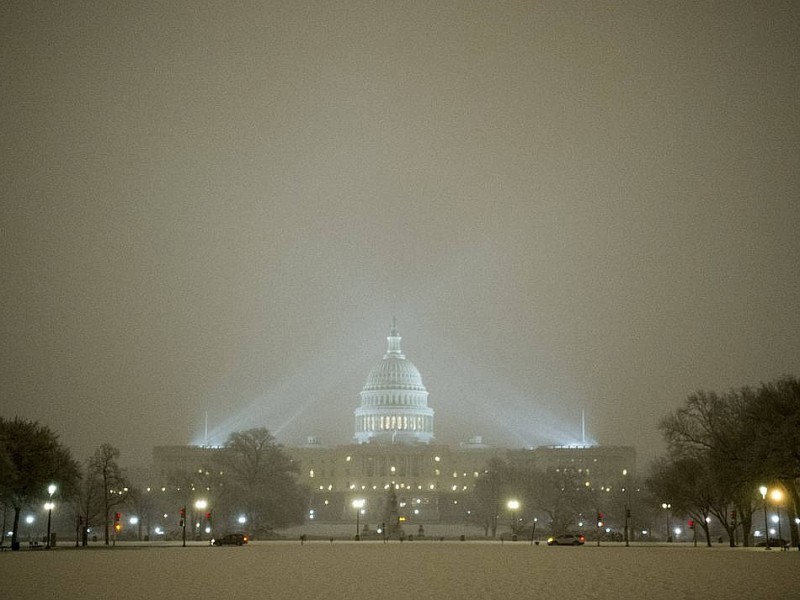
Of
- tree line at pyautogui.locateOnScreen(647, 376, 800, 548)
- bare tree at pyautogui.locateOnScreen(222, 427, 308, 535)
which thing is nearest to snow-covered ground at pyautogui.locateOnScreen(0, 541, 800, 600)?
tree line at pyautogui.locateOnScreen(647, 376, 800, 548)

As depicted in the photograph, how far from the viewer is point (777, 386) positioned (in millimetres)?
72625

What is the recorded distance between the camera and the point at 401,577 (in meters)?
39.1

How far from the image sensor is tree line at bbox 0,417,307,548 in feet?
244

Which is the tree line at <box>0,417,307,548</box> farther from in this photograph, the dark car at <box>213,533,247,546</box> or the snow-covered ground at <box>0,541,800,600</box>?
the snow-covered ground at <box>0,541,800,600</box>

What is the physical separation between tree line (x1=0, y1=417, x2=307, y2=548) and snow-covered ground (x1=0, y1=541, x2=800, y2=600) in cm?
1960

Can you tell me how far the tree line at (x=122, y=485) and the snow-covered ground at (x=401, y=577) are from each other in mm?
19598

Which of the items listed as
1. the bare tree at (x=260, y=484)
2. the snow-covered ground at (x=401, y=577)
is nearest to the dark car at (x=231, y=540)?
the snow-covered ground at (x=401, y=577)

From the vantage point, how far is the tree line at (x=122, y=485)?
74250mm

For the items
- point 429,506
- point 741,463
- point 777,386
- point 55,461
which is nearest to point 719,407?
point 777,386

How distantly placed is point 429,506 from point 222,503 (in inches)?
3359

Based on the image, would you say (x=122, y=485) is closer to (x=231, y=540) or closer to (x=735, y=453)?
(x=231, y=540)

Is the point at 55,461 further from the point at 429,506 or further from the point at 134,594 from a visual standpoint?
the point at 429,506

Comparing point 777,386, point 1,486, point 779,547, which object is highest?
point 777,386

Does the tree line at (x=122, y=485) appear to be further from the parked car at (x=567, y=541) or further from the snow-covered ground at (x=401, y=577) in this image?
the parked car at (x=567, y=541)
